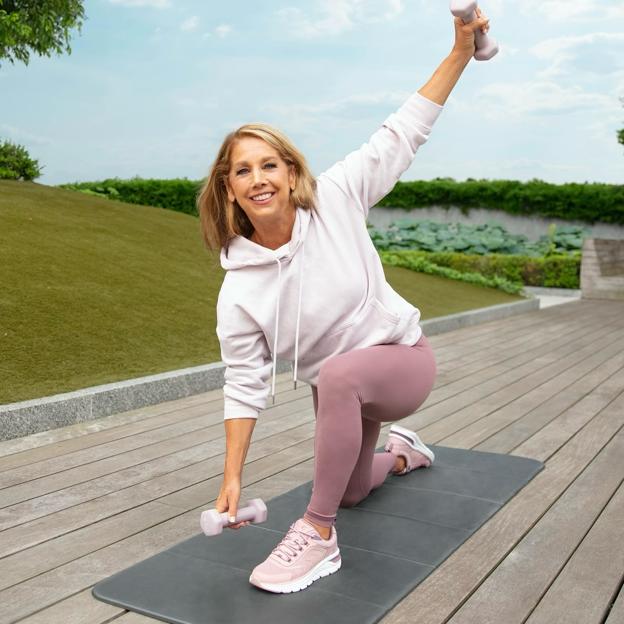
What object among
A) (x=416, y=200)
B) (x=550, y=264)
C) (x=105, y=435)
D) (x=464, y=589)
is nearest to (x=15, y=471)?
(x=105, y=435)

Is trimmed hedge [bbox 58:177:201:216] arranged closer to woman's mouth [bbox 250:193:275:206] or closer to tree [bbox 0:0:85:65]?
tree [bbox 0:0:85:65]

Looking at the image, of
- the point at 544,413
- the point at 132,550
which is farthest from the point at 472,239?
the point at 132,550

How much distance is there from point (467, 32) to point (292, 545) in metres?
1.53

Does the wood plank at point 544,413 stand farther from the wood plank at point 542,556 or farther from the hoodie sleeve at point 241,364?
the hoodie sleeve at point 241,364

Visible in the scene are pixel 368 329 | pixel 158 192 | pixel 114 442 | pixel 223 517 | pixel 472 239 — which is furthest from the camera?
pixel 158 192

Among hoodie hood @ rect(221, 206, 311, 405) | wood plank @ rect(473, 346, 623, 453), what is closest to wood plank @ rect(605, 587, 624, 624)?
hoodie hood @ rect(221, 206, 311, 405)

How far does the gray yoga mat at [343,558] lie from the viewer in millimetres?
2006

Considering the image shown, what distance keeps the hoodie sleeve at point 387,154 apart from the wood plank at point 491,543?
1.07 metres

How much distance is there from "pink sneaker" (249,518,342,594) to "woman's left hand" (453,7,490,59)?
4.70 ft

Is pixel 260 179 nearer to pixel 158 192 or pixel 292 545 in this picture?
pixel 292 545

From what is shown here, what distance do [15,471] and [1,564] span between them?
2.93ft

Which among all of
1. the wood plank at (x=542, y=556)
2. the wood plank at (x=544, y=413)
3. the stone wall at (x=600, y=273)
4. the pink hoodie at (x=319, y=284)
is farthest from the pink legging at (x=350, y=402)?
the stone wall at (x=600, y=273)

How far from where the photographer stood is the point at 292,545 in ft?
7.16

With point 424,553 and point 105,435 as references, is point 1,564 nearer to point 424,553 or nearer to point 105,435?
point 424,553
